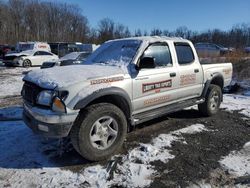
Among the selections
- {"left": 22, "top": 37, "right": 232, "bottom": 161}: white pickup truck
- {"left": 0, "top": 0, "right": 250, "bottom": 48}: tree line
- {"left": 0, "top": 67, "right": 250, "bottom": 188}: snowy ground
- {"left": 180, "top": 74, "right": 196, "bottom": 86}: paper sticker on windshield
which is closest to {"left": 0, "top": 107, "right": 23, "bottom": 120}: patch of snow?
{"left": 0, "top": 67, "right": 250, "bottom": 188}: snowy ground

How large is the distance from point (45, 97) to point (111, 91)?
0.98m

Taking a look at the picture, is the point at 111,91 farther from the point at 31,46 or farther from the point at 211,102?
the point at 31,46

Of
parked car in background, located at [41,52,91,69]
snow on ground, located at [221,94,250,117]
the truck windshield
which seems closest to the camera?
the truck windshield

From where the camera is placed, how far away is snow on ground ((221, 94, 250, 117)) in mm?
7720

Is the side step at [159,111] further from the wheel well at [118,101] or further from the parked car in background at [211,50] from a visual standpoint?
the parked car in background at [211,50]

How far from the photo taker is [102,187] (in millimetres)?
3635

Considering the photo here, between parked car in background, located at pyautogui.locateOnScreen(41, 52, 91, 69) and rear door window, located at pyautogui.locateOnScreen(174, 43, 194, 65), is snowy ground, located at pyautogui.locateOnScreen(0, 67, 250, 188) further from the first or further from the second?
parked car in background, located at pyautogui.locateOnScreen(41, 52, 91, 69)

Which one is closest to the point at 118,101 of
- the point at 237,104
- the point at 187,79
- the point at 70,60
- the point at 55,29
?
the point at 187,79

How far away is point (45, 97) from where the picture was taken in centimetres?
394

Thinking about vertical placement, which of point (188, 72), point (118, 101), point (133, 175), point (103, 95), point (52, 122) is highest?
point (188, 72)

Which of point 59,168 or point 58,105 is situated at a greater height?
point 58,105

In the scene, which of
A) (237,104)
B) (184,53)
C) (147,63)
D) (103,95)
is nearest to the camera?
(103,95)

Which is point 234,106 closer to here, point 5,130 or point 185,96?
point 185,96

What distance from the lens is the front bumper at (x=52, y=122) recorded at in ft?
12.7
